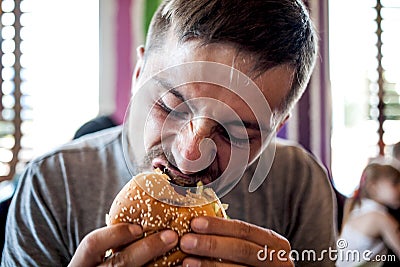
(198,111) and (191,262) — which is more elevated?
(198,111)

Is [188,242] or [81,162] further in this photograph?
[81,162]

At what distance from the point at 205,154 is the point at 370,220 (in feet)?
0.64

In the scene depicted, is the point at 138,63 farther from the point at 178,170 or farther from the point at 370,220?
the point at 370,220

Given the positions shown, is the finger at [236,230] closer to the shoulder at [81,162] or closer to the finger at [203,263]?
the finger at [203,263]

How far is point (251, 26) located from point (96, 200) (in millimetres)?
241

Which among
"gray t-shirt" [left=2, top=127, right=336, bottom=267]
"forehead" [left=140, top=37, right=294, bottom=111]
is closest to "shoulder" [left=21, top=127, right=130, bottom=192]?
"gray t-shirt" [left=2, top=127, right=336, bottom=267]

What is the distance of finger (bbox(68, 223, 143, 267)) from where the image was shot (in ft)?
1.14

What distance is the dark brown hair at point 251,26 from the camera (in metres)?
0.41

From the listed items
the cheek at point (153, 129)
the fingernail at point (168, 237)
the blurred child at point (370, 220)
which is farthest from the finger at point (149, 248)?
the blurred child at point (370, 220)

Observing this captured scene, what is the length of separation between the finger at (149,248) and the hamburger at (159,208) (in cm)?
1

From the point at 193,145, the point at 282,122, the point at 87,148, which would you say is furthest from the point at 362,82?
the point at 87,148

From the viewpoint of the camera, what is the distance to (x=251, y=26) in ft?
1.36

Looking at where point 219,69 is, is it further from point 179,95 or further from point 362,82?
point 362,82

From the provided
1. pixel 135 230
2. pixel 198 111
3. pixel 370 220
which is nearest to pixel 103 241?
pixel 135 230
